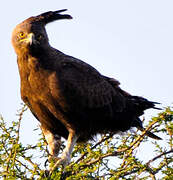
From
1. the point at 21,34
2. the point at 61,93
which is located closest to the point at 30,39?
the point at 21,34

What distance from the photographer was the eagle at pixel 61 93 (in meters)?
6.84

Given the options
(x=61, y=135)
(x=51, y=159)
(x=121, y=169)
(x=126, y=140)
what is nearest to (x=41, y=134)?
(x=61, y=135)

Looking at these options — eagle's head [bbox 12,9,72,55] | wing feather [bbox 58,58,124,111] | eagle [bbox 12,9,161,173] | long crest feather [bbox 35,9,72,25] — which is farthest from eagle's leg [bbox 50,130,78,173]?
long crest feather [bbox 35,9,72,25]

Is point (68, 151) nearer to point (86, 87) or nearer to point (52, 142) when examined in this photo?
point (52, 142)

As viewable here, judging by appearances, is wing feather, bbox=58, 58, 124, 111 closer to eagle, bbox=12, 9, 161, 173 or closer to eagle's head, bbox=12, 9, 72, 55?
eagle, bbox=12, 9, 161, 173

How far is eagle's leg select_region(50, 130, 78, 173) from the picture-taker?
6.52 metres

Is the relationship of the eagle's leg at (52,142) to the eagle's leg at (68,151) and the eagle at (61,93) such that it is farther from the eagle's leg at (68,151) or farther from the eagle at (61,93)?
the eagle's leg at (68,151)

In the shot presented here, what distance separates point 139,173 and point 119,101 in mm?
2098

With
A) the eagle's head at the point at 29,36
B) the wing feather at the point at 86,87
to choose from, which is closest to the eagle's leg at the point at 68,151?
the wing feather at the point at 86,87

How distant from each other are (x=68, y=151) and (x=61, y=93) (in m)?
0.93

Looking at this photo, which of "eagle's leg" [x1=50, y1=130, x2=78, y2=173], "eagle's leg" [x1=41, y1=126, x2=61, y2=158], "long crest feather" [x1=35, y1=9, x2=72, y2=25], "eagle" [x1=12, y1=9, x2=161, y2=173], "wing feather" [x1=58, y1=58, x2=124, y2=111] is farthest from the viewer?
"long crest feather" [x1=35, y1=9, x2=72, y2=25]

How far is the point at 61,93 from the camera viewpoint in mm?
6766

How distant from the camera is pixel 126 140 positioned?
6625mm

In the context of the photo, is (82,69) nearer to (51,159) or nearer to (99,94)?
(99,94)
